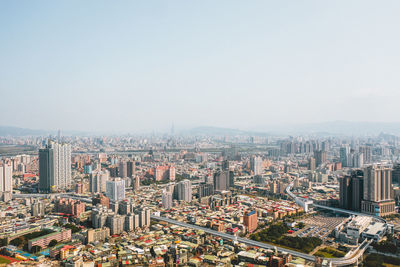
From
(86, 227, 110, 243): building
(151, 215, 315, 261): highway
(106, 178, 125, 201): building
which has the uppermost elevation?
(106, 178, 125, 201): building

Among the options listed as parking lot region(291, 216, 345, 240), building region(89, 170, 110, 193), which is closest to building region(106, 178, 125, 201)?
building region(89, 170, 110, 193)

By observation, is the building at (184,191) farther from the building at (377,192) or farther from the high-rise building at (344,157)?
the high-rise building at (344,157)

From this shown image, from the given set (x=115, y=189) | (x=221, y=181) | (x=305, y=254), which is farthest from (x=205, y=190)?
(x=305, y=254)

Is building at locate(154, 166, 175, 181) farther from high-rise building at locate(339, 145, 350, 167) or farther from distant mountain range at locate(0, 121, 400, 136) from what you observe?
distant mountain range at locate(0, 121, 400, 136)

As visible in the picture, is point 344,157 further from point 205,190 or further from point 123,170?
point 123,170

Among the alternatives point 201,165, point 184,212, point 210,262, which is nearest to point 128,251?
point 210,262

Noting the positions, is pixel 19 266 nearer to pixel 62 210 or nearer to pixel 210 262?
pixel 210 262

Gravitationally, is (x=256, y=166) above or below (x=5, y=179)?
below

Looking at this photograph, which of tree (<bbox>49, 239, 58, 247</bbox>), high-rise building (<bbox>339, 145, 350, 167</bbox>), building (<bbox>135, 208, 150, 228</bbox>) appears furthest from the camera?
high-rise building (<bbox>339, 145, 350, 167</bbox>)
